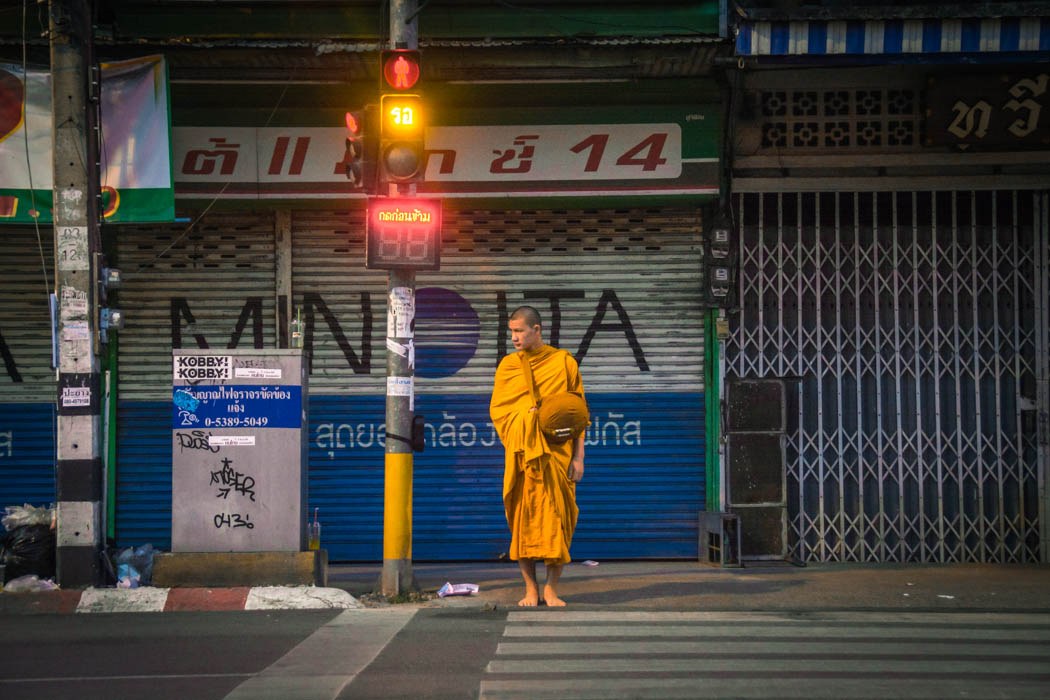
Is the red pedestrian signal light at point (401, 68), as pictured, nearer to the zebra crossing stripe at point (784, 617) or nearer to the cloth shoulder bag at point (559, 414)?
the cloth shoulder bag at point (559, 414)

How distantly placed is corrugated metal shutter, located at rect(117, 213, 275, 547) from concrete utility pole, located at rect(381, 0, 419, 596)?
110 inches

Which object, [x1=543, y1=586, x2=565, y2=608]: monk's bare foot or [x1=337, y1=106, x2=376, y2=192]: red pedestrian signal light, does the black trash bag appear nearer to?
[x1=337, y1=106, x2=376, y2=192]: red pedestrian signal light

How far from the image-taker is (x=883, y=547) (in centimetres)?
1090

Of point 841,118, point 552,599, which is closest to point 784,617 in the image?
point 552,599

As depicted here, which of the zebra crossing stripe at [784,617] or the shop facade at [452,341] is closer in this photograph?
the zebra crossing stripe at [784,617]

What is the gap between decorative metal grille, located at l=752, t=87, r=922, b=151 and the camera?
1099 centimetres

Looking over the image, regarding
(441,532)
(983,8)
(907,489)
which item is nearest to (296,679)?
(441,532)

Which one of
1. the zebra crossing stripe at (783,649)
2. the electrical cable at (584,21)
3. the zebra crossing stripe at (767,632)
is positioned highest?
the electrical cable at (584,21)

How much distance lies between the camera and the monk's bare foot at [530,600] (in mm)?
8377

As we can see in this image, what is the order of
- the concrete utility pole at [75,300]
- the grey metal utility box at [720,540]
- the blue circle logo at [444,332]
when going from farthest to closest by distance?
the blue circle logo at [444,332], the grey metal utility box at [720,540], the concrete utility pole at [75,300]

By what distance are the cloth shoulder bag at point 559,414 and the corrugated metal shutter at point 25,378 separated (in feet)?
18.1

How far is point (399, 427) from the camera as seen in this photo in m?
8.70

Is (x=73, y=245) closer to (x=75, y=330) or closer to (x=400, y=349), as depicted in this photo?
(x=75, y=330)

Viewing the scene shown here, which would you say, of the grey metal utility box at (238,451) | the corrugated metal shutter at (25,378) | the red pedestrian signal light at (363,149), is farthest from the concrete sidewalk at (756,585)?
the red pedestrian signal light at (363,149)
